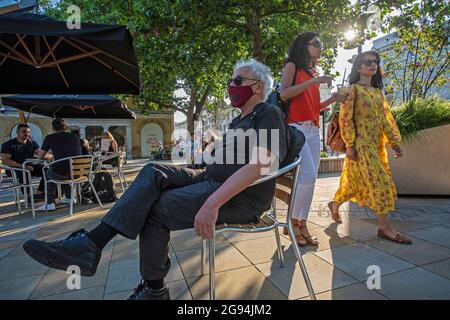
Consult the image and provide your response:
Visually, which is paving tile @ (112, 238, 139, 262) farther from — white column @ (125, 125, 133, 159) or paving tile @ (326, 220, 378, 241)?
white column @ (125, 125, 133, 159)

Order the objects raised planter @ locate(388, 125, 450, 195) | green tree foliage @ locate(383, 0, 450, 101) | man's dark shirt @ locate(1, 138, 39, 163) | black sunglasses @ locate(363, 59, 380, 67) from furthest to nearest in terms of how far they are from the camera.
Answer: green tree foliage @ locate(383, 0, 450, 101), man's dark shirt @ locate(1, 138, 39, 163), raised planter @ locate(388, 125, 450, 195), black sunglasses @ locate(363, 59, 380, 67)

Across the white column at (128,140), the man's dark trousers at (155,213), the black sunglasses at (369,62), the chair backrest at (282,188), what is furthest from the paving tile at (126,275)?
the white column at (128,140)

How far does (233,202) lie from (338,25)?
6392 millimetres

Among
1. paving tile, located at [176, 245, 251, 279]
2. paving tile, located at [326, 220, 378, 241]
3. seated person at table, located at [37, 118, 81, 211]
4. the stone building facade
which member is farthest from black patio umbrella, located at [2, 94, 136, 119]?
the stone building facade

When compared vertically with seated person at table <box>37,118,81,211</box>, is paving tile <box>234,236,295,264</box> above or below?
below

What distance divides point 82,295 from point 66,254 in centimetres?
65

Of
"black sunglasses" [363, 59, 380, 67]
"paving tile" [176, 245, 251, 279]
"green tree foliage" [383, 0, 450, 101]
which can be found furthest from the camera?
"green tree foliage" [383, 0, 450, 101]

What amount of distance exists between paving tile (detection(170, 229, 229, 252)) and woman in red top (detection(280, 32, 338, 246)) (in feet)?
2.57

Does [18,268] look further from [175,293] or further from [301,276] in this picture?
[301,276]

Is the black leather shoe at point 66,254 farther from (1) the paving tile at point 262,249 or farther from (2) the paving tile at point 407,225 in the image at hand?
(2) the paving tile at point 407,225

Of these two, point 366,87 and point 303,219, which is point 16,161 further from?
point 366,87

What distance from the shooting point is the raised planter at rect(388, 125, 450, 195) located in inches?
172

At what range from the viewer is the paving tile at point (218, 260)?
213 centimetres
